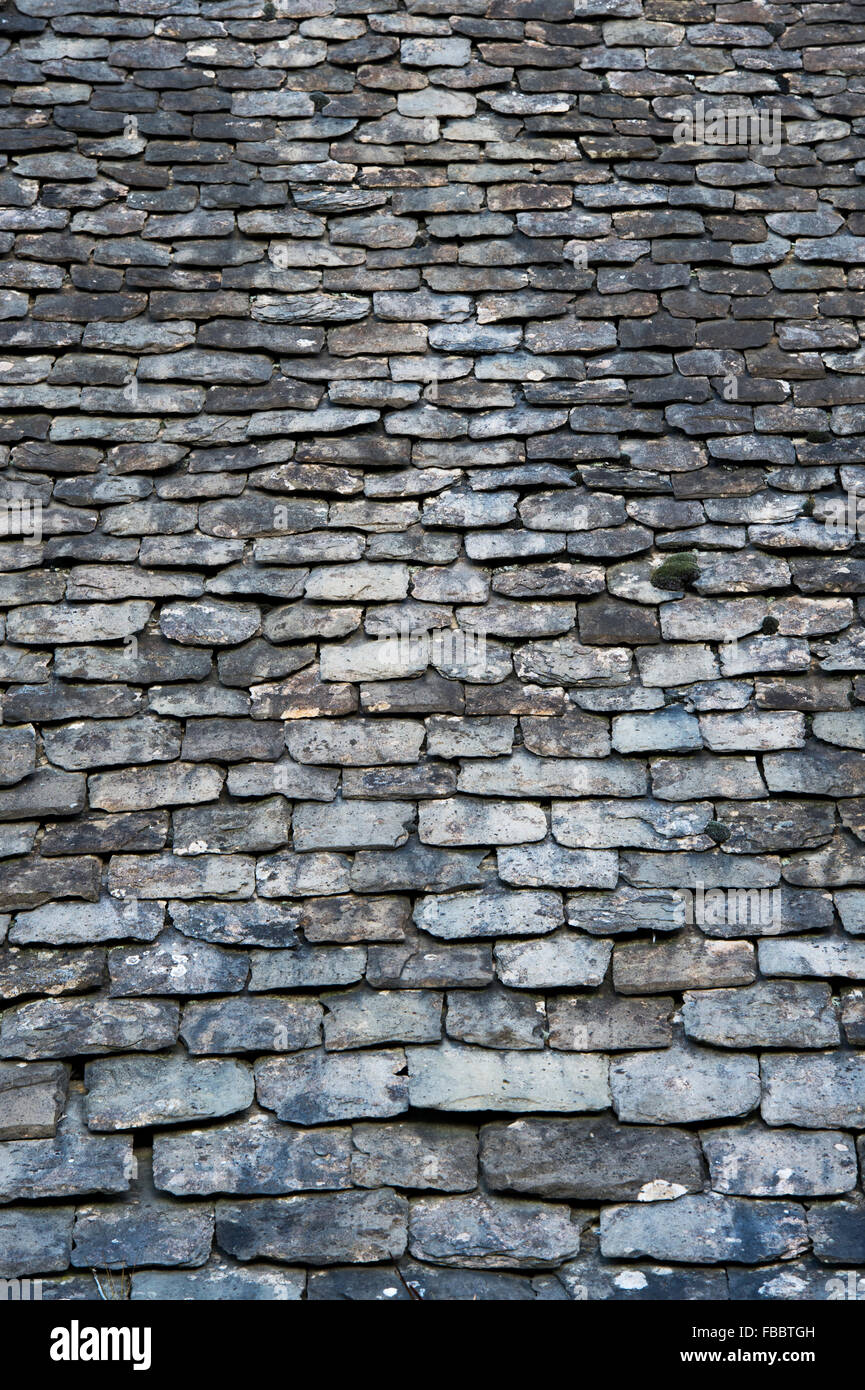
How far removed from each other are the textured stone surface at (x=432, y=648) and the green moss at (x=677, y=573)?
0.02m

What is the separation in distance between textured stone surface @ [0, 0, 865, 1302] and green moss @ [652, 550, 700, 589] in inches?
0.6

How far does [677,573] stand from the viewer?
124 inches

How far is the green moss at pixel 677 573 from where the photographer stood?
3.13 metres

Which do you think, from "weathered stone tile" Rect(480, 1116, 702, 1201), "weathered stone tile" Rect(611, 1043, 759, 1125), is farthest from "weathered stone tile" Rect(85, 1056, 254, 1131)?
"weathered stone tile" Rect(611, 1043, 759, 1125)

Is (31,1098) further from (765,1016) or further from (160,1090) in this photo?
(765,1016)

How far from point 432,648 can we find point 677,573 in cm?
68

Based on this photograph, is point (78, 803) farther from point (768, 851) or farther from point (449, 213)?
point (449, 213)

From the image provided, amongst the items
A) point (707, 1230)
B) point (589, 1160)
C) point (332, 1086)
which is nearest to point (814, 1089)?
point (707, 1230)

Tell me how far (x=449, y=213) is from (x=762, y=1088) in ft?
8.82

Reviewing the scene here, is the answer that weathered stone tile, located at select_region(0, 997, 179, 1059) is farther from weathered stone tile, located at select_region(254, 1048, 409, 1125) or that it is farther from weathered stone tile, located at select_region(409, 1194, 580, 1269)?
weathered stone tile, located at select_region(409, 1194, 580, 1269)

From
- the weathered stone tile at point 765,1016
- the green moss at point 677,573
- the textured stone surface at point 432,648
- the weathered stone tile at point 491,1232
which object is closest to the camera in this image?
the weathered stone tile at point 491,1232

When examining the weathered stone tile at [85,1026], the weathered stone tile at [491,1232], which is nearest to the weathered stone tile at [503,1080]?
the weathered stone tile at [491,1232]

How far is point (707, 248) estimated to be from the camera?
367cm

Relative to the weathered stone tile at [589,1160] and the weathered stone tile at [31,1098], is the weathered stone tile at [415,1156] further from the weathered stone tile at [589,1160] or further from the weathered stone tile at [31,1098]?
the weathered stone tile at [31,1098]
